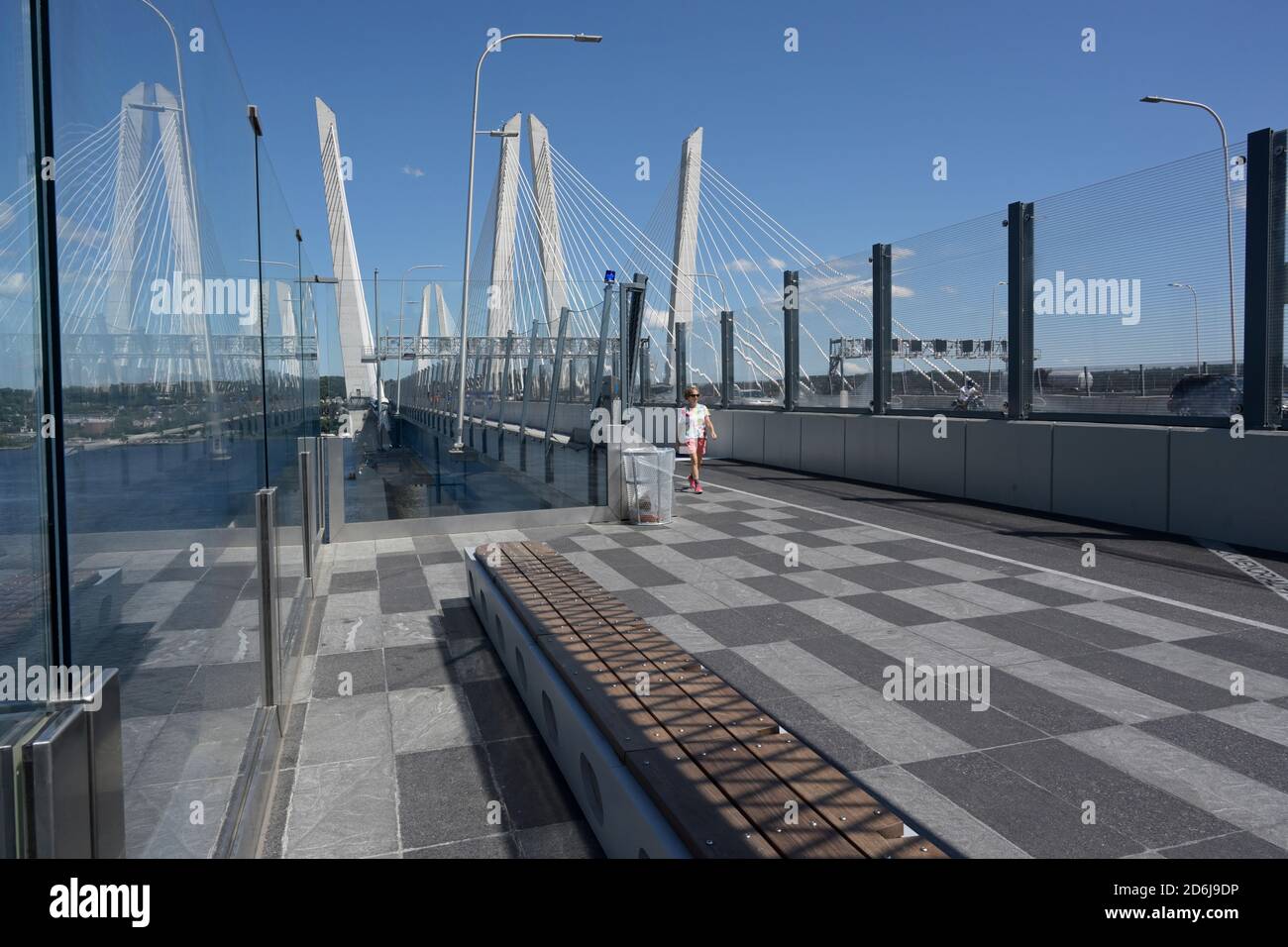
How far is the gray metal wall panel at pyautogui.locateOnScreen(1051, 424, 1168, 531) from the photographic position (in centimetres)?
988

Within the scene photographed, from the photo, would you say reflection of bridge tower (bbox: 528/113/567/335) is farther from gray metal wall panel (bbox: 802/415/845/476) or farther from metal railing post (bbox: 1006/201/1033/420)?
metal railing post (bbox: 1006/201/1033/420)

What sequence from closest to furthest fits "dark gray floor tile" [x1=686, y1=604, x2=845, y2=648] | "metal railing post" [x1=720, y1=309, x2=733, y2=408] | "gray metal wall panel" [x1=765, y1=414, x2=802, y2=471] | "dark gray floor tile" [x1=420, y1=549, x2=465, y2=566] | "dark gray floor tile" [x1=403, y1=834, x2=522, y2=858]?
"dark gray floor tile" [x1=403, y1=834, x2=522, y2=858], "dark gray floor tile" [x1=686, y1=604, x2=845, y2=648], "dark gray floor tile" [x1=420, y1=549, x2=465, y2=566], "gray metal wall panel" [x1=765, y1=414, x2=802, y2=471], "metal railing post" [x1=720, y1=309, x2=733, y2=408]

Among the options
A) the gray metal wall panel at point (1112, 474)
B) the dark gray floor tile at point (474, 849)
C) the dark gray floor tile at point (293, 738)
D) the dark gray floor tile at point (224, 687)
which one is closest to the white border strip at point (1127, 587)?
the gray metal wall panel at point (1112, 474)

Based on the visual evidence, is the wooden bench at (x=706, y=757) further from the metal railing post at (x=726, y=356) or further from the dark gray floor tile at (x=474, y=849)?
the metal railing post at (x=726, y=356)

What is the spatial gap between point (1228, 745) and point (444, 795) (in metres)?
3.35

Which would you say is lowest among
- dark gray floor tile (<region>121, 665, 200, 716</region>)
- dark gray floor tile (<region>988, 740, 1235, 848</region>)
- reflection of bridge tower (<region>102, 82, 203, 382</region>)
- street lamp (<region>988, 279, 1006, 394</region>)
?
dark gray floor tile (<region>988, 740, 1235, 848</region>)

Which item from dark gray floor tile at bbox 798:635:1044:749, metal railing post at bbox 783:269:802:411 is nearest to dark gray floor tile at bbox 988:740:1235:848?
dark gray floor tile at bbox 798:635:1044:749

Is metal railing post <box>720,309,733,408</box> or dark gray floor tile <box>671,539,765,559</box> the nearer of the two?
dark gray floor tile <box>671,539,765,559</box>

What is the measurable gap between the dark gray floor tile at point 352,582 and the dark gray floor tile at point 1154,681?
210 inches

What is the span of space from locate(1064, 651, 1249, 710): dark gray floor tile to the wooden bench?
2.43 meters

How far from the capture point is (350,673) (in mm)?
5617

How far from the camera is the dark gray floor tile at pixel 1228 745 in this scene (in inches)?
155

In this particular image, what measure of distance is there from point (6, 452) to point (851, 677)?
4613mm
